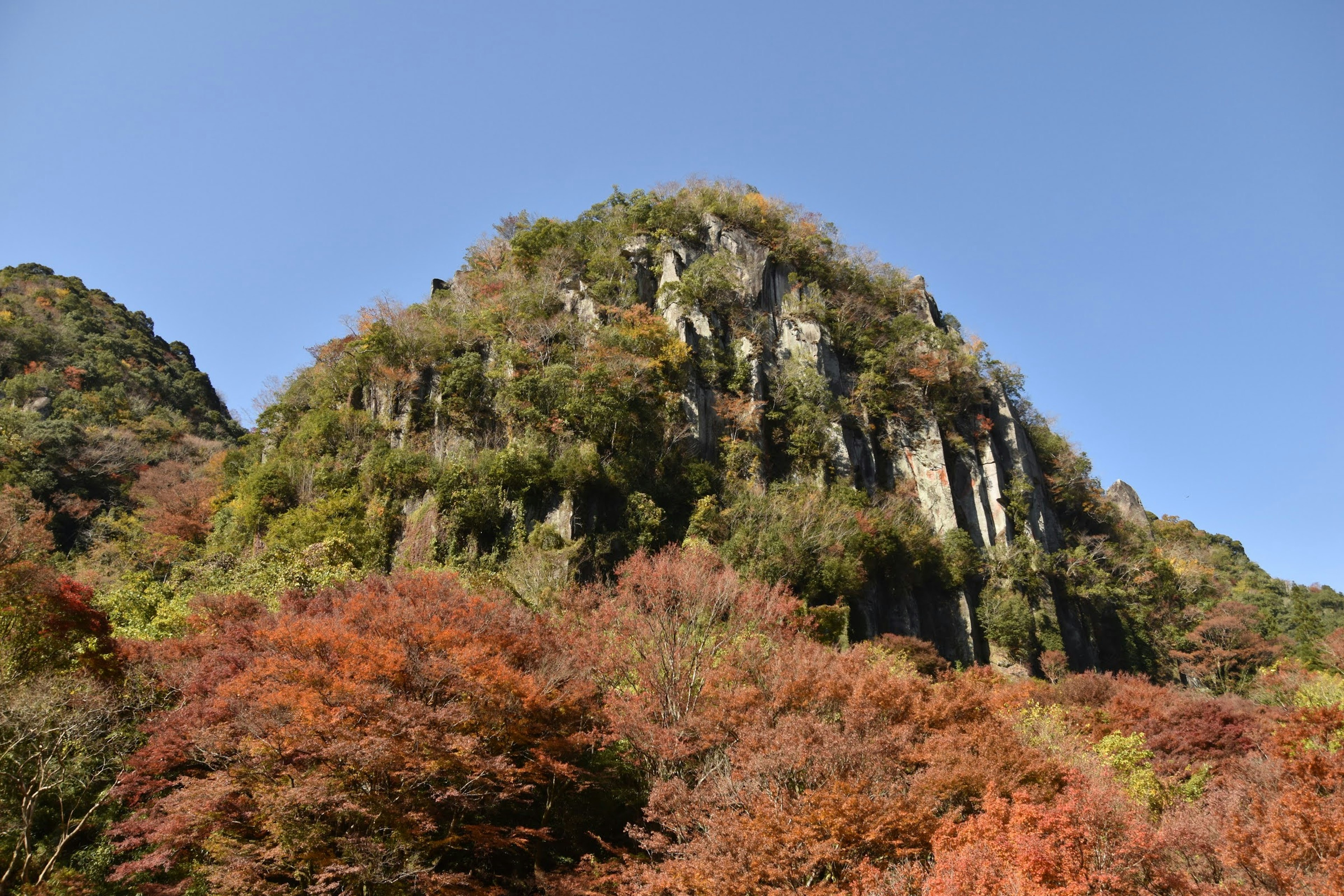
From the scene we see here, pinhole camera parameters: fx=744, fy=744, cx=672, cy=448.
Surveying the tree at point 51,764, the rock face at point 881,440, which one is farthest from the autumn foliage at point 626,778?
the rock face at point 881,440

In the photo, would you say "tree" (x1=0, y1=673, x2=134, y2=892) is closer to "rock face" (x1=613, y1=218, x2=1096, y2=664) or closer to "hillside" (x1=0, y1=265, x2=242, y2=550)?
"rock face" (x1=613, y1=218, x2=1096, y2=664)

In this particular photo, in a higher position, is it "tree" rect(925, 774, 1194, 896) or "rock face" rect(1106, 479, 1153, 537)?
"rock face" rect(1106, 479, 1153, 537)

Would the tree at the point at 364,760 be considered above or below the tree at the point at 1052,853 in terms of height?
above

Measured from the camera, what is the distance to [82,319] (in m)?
45.0

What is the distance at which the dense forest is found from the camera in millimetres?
10344

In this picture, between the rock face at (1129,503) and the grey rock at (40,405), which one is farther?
the rock face at (1129,503)

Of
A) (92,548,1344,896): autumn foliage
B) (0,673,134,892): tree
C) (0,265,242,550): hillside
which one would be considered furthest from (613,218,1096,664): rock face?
(0,265,242,550): hillside

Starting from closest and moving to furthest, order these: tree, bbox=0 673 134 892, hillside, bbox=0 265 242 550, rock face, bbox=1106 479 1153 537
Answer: tree, bbox=0 673 134 892 → hillside, bbox=0 265 242 550 → rock face, bbox=1106 479 1153 537

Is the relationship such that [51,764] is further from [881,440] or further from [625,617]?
[881,440]

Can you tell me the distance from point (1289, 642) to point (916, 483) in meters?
27.5

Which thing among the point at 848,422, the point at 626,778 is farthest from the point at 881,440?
the point at 626,778

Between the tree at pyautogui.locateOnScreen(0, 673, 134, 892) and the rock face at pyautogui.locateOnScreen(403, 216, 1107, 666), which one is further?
the rock face at pyautogui.locateOnScreen(403, 216, 1107, 666)

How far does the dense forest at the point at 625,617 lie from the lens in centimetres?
1034

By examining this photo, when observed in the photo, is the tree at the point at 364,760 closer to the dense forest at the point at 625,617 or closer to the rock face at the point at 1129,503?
the dense forest at the point at 625,617
